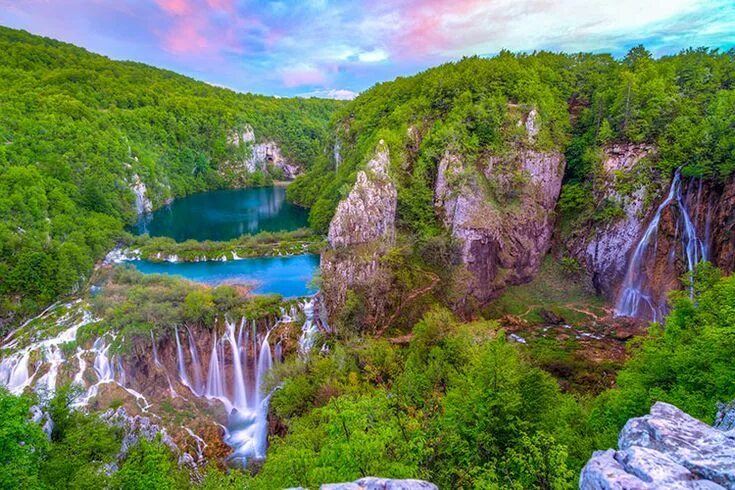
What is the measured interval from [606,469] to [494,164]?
35.5 meters

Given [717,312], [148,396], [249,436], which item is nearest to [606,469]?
[717,312]

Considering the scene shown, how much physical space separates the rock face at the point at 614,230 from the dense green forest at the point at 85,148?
4593 centimetres

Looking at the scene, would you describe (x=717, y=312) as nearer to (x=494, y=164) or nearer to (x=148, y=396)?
(x=494, y=164)

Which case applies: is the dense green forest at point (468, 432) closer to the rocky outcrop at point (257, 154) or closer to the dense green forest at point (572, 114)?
the dense green forest at point (572, 114)

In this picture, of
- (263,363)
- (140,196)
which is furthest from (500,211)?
(140,196)

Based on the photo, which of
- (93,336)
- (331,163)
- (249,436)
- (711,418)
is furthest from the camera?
(331,163)

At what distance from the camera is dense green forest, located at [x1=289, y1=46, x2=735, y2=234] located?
33.7 m

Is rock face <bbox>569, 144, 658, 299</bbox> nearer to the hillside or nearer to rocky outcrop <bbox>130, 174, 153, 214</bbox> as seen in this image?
the hillside

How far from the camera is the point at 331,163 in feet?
241

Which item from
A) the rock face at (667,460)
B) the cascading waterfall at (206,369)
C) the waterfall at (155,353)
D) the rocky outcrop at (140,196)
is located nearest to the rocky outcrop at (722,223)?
the rock face at (667,460)

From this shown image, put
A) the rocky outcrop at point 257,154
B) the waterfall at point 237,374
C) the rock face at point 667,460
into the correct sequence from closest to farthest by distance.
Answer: the rock face at point 667,460 → the waterfall at point 237,374 → the rocky outcrop at point 257,154

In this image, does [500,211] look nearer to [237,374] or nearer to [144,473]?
[237,374]

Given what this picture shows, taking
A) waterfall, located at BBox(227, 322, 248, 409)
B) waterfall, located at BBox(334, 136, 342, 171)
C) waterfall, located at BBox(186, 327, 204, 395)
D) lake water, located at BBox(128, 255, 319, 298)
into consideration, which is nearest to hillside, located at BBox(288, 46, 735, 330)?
lake water, located at BBox(128, 255, 319, 298)

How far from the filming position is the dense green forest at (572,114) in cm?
3366
